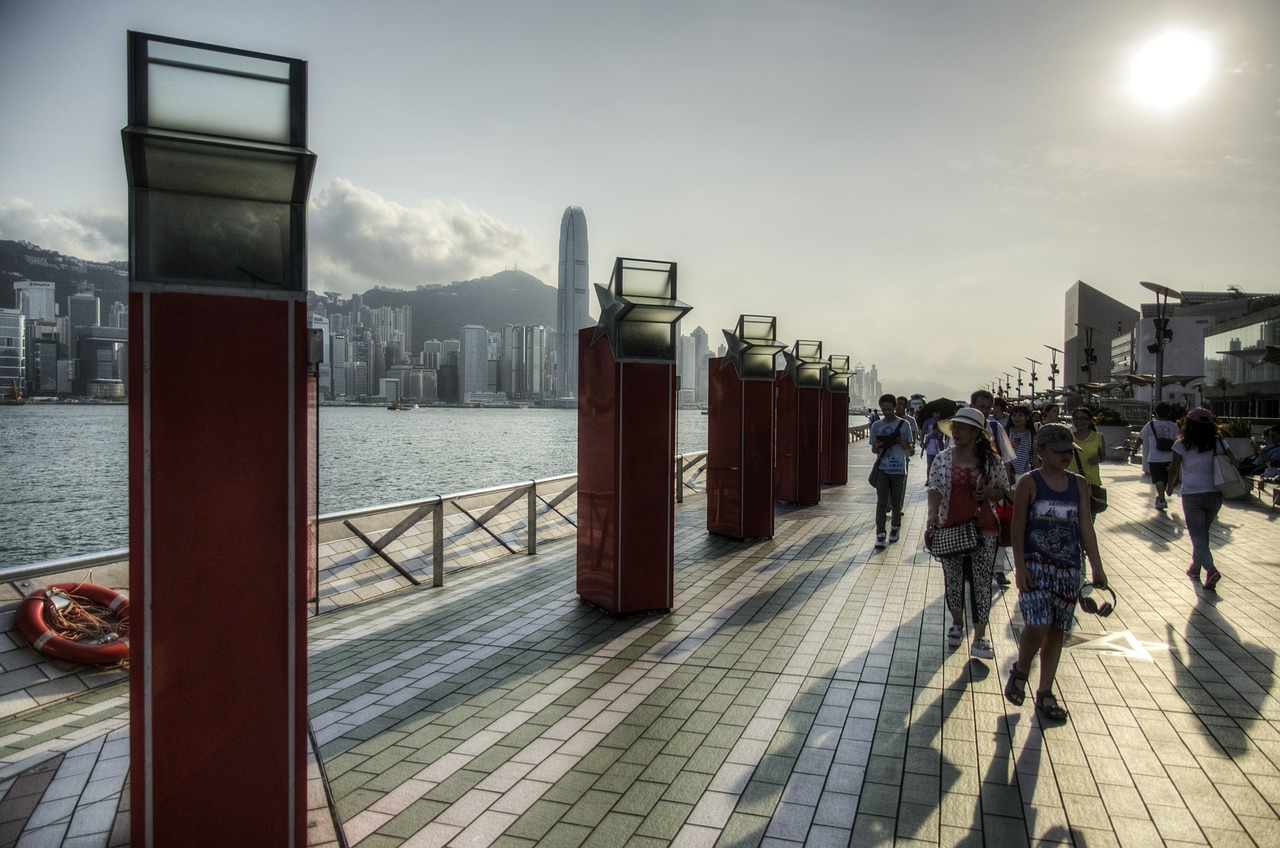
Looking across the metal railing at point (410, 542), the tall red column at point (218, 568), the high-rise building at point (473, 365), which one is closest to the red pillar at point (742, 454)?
the metal railing at point (410, 542)

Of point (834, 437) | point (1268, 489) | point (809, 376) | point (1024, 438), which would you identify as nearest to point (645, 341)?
point (1024, 438)

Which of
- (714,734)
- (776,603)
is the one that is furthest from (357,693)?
(776,603)

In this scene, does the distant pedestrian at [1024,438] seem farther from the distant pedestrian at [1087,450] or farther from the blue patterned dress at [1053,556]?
the blue patterned dress at [1053,556]

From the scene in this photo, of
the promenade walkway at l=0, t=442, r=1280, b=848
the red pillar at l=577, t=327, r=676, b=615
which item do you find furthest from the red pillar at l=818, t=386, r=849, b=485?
the red pillar at l=577, t=327, r=676, b=615

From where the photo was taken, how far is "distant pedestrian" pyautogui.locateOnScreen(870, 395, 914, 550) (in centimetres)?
973

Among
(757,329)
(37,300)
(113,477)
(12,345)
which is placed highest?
(37,300)

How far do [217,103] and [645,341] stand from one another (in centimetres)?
437

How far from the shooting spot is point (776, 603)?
737 centimetres

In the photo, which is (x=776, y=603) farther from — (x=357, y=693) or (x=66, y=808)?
(x=66, y=808)

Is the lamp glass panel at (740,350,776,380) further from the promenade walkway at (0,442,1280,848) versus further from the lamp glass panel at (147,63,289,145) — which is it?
the lamp glass panel at (147,63,289,145)

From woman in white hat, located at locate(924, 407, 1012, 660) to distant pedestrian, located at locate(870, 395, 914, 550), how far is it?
13.4ft

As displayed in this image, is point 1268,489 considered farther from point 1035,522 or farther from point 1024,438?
point 1035,522

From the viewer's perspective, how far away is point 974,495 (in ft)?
18.0

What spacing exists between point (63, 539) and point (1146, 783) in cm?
3709
